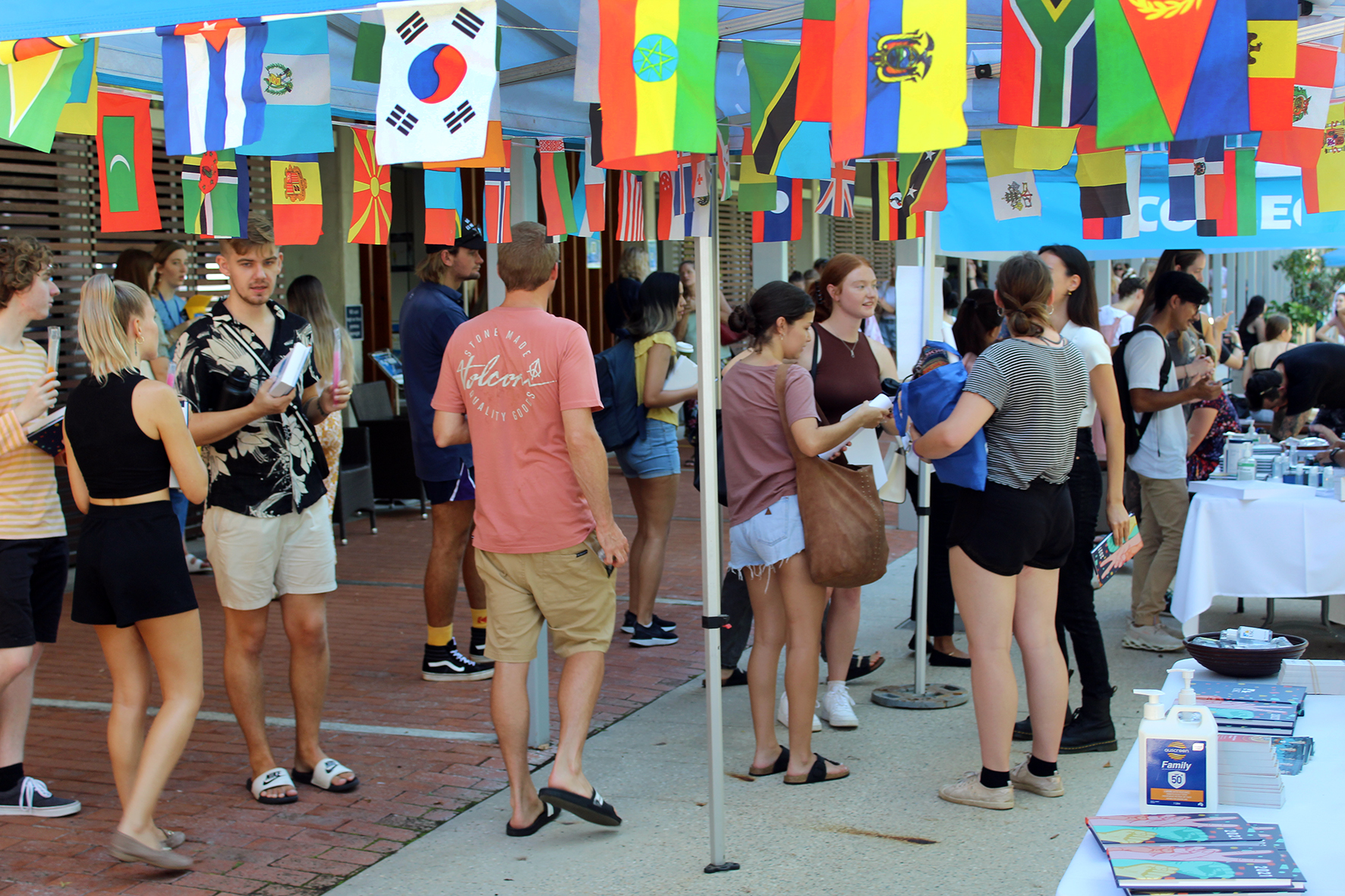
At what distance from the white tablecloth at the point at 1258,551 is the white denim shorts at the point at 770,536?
97.8 inches

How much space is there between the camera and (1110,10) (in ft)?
10.4

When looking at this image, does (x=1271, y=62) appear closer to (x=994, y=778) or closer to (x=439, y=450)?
(x=994, y=778)

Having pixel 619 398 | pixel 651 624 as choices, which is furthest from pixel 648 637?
pixel 619 398

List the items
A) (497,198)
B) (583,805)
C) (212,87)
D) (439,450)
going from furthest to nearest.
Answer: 1. (439,450)
2. (497,198)
3. (583,805)
4. (212,87)

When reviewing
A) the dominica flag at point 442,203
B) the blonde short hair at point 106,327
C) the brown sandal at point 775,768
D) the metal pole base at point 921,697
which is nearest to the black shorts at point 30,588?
the blonde short hair at point 106,327

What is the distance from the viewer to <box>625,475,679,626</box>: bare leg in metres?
6.32

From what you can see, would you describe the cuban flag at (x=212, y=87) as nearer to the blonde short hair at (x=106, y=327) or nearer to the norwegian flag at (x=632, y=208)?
the blonde short hair at (x=106, y=327)

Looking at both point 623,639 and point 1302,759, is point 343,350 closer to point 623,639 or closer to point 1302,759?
point 623,639

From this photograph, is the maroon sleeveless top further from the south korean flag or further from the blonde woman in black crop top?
the blonde woman in black crop top

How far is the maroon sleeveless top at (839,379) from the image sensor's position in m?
5.00

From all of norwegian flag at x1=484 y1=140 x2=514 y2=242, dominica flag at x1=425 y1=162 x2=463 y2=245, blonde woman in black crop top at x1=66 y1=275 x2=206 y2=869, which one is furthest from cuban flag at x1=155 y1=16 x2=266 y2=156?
norwegian flag at x1=484 y1=140 x2=514 y2=242

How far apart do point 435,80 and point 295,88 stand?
22.4 inches

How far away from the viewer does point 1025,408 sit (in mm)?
4074

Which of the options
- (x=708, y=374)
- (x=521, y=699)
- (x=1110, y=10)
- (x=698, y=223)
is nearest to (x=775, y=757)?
(x=521, y=699)
